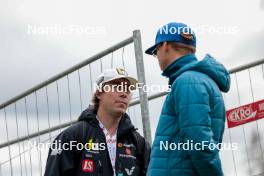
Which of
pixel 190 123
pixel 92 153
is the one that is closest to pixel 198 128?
pixel 190 123

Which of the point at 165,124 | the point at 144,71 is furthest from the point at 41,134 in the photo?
the point at 165,124

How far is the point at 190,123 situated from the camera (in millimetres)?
3846

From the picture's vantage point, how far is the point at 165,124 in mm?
4059

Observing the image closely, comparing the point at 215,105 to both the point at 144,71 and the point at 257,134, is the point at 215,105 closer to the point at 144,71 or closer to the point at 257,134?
the point at 144,71

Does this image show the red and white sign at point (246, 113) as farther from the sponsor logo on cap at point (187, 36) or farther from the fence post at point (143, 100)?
the sponsor logo on cap at point (187, 36)

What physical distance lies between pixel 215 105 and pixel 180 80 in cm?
26

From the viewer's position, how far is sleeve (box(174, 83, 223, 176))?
3.83 meters

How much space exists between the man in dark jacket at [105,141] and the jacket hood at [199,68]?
1.01m

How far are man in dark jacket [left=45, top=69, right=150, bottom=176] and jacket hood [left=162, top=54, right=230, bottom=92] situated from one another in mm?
1011

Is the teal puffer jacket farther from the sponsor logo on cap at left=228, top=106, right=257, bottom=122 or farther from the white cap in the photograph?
the sponsor logo on cap at left=228, top=106, right=257, bottom=122

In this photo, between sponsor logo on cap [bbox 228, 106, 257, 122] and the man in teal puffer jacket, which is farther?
sponsor logo on cap [bbox 228, 106, 257, 122]

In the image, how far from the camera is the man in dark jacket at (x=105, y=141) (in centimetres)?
501

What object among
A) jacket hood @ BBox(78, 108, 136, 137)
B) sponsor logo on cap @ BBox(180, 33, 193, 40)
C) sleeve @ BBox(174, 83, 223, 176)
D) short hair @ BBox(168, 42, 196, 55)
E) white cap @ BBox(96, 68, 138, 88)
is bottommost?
sleeve @ BBox(174, 83, 223, 176)

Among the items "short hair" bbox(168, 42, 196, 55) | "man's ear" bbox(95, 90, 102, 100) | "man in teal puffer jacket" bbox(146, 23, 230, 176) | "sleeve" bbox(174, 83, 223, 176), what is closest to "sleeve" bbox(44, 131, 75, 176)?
"man's ear" bbox(95, 90, 102, 100)
